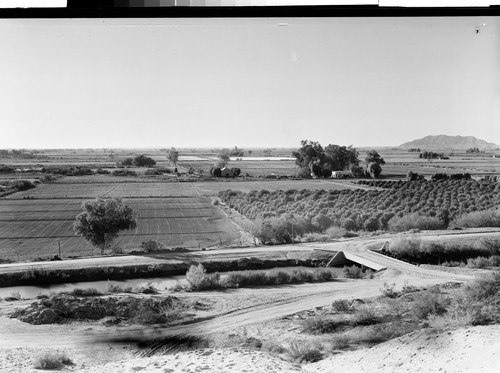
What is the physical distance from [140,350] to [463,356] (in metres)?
2.49

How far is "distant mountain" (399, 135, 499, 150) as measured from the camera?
161 inches

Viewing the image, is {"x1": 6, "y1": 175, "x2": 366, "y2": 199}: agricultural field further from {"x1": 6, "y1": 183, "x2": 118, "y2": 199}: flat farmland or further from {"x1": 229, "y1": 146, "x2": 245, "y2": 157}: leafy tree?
{"x1": 229, "y1": 146, "x2": 245, "y2": 157}: leafy tree

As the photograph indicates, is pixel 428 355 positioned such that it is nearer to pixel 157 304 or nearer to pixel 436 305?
pixel 436 305

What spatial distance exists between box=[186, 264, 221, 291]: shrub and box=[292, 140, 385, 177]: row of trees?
47.8 inches

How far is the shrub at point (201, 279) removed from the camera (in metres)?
3.96

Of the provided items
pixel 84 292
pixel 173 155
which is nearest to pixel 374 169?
pixel 173 155

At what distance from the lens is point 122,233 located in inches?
155

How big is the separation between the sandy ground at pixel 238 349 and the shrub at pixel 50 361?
60 millimetres

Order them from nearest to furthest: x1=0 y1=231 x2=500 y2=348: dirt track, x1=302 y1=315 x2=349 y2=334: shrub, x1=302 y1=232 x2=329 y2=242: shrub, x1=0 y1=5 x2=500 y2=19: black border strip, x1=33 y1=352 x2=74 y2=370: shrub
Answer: x1=33 y1=352 x2=74 y2=370: shrub
x1=0 y1=5 x2=500 y2=19: black border strip
x1=0 y1=231 x2=500 y2=348: dirt track
x1=302 y1=315 x2=349 y2=334: shrub
x1=302 y1=232 x2=329 y2=242: shrub

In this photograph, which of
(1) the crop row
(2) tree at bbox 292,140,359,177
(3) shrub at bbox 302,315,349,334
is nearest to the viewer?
(3) shrub at bbox 302,315,349,334

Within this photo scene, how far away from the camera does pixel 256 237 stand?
4.25 meters

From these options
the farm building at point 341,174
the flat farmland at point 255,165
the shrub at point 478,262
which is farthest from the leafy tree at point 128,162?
the shrub at point 478,262

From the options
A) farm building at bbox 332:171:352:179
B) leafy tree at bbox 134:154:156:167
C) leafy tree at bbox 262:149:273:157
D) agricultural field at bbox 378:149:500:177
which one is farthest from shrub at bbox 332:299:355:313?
leafy tree at bbox 134:154:156:167

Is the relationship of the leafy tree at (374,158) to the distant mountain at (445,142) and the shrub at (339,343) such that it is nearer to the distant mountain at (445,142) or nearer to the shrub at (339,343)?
the distant mountain at (445,142)
